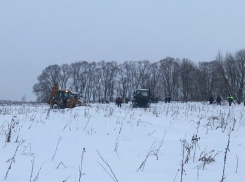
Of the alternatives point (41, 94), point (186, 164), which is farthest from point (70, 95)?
point (41, 94)

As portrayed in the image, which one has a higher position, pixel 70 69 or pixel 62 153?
pixel 70 69

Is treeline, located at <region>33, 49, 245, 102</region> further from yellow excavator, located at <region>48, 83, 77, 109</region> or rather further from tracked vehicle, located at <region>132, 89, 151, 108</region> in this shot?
yellow excavator, located at <region>48, 83, 77, 109</region>

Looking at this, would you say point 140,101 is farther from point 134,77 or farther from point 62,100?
point 134,77

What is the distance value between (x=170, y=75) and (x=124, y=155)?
56782mm

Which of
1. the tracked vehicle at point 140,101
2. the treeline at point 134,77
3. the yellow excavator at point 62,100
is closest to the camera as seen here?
the yellow excavator at point 62,100

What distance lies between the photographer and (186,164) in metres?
3.43

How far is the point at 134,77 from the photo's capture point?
6394 cm

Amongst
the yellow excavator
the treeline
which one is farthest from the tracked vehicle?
the treeline

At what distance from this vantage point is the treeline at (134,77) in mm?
54219

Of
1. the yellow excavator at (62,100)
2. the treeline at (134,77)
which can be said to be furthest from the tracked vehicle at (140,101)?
the treeline at (134,77)

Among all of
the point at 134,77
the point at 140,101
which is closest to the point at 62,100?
the point at 140,101

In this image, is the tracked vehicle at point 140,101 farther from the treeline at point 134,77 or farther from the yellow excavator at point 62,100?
the treeline at point 134,77

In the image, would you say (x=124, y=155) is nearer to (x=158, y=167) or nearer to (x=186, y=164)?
(x=158, y=167)

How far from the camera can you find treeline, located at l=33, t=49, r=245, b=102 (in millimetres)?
54219
